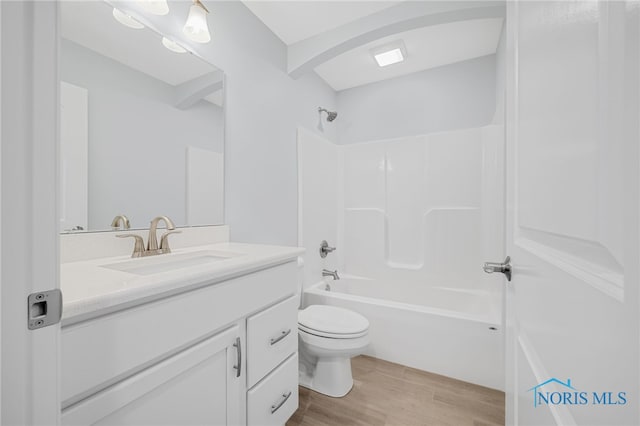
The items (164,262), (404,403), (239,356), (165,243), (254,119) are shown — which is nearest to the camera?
(239,356)

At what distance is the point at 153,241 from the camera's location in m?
1.19

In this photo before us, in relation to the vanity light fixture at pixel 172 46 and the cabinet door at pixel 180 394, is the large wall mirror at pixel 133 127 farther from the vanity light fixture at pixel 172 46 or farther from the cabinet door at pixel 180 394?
the cabinet door at pixel 180 394

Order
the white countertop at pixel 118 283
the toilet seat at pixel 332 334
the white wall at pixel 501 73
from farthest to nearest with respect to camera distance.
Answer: the white wall at pixel 501 73 → the toilet seat at pixel 332 334 → the white countertop at pixel 118 283

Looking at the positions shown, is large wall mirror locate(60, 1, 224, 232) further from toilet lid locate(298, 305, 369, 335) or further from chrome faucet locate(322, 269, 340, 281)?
chrome faucet locate(322, 269, 340, 281)

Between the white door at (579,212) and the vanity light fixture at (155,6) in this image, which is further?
the vanity light fixture at (155,6)

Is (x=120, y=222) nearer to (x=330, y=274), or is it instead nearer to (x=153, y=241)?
(x=153, y=241)

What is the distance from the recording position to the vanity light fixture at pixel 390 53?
7.04ft

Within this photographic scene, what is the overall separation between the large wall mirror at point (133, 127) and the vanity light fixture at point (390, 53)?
1.40 metres

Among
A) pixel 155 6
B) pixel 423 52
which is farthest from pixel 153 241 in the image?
pixel 423 52

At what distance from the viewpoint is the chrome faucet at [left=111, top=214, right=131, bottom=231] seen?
3.64ft

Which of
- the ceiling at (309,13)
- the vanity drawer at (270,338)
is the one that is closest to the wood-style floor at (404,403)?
the vanity drawer at (270,338)

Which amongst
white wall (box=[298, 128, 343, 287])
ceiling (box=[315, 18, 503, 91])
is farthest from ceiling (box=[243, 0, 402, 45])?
white wall (box=[298, 128, 343, 287])

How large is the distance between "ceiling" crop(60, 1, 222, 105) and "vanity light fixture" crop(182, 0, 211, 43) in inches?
4.2

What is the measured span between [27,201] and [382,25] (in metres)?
2.02
